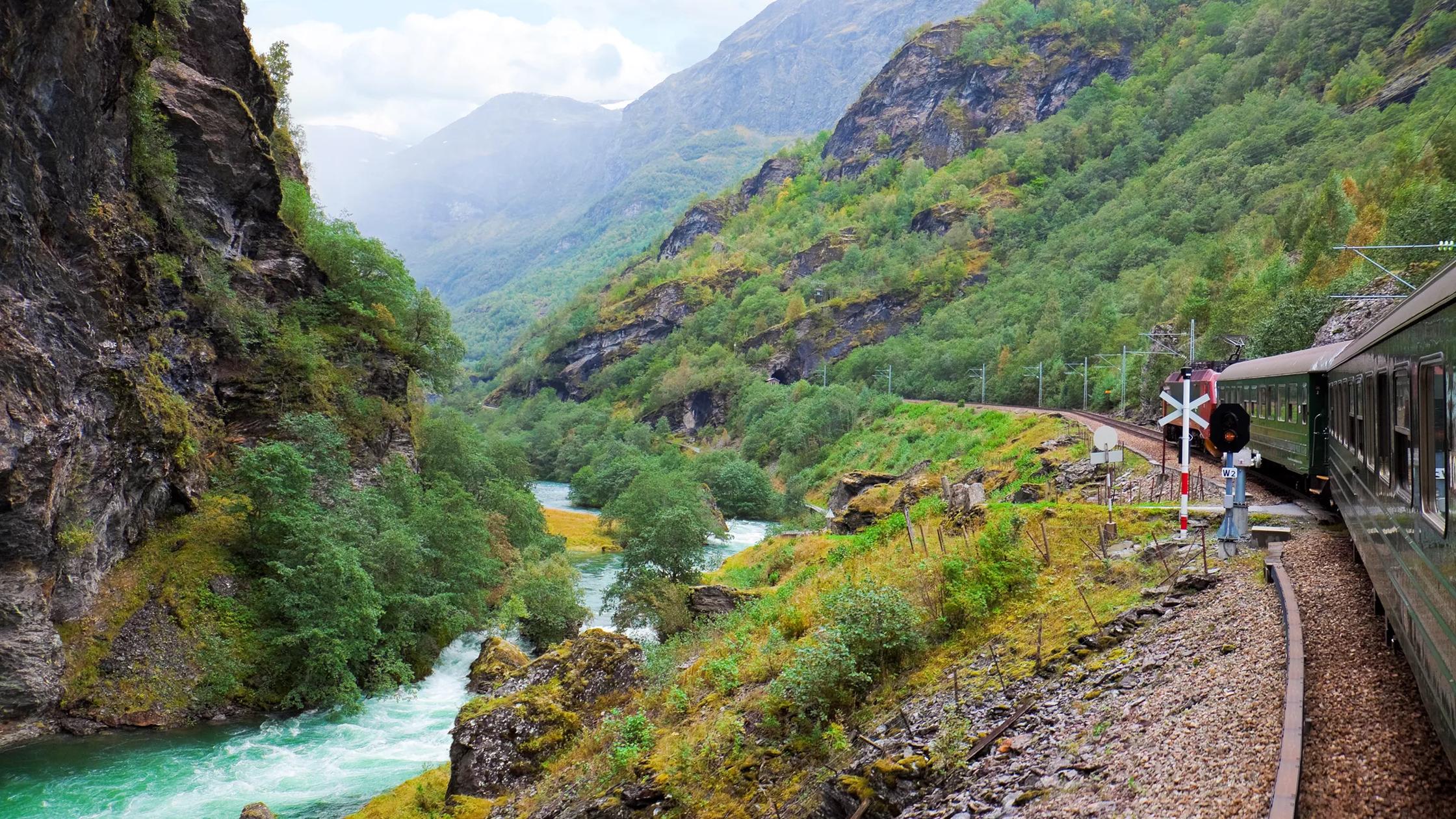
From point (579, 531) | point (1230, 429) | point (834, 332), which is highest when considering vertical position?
point (834, 332)

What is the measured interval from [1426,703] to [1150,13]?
18997 cm

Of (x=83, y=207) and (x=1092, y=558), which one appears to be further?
(x=83, y=207)

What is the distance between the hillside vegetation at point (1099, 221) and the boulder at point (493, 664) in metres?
38.7

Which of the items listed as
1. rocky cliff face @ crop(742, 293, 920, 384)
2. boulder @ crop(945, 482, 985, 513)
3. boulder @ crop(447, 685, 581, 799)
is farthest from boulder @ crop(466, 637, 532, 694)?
rocky cliff face @ crop(742, 293, 920, 384)

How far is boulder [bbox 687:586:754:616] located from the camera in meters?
23.7

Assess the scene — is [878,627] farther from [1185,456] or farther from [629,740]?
[1185,456]

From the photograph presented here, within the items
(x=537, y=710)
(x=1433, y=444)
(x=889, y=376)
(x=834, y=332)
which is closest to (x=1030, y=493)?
(x=537, y=710)

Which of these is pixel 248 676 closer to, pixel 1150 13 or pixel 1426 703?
pixel 1426 703

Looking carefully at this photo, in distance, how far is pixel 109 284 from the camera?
22.1 m

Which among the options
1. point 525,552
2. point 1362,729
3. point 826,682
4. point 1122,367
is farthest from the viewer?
point 1122,367

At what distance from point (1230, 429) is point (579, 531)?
168 ft

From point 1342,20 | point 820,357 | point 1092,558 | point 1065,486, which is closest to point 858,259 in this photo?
point 820,357

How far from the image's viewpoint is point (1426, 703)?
19.2ft

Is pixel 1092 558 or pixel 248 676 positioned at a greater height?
pixel 1092 558
